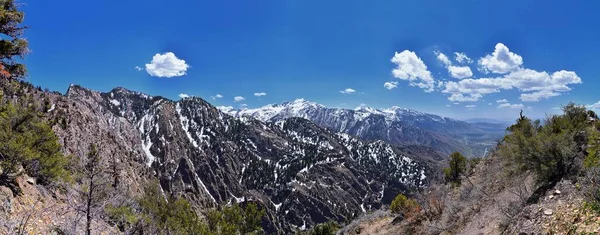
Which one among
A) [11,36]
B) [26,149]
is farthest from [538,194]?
[26,149]

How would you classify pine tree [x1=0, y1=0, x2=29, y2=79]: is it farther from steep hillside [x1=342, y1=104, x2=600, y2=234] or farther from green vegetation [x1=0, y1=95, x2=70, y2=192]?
steep hillside [x1=342, y1=104, x2=600, y2=234]

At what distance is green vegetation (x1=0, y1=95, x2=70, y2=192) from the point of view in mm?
21422

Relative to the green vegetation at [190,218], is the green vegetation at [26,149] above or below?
above

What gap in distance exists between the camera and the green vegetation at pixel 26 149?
70.3ft

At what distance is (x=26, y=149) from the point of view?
22.4 metres

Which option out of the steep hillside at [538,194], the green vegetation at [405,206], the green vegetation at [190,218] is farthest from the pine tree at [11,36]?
the green vegetation at [405,206]

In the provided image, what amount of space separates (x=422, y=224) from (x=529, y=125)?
14567 mm

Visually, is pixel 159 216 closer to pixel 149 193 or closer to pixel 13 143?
pixel 149 193

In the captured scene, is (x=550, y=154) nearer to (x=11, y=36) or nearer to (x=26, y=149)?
(x=11, y=36)

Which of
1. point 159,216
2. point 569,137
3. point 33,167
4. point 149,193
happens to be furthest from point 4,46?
point 569,137

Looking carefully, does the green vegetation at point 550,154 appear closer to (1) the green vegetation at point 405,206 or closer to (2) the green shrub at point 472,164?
(1) the green vegetation at point 405,206

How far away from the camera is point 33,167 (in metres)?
24.9

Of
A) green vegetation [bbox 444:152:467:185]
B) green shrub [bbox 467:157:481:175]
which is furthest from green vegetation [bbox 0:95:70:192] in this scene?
green vegetation [bbox 444:152:467:185]

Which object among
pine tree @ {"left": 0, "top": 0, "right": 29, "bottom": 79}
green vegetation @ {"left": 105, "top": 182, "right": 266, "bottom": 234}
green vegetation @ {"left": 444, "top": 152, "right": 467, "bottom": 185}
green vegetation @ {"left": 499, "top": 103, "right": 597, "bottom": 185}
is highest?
pine tree @ {"left": 0, "top": 0, "right": 29, "bottom": 79}
